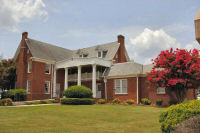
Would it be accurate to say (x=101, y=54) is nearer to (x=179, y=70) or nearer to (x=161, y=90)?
(x=161, y=90)

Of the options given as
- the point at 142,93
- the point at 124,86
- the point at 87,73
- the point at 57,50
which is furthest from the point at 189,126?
the point at 57,50

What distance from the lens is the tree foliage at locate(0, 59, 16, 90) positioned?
2995cm

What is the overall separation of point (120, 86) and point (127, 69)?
7.76ft

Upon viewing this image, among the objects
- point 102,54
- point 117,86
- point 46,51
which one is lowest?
point 117,86

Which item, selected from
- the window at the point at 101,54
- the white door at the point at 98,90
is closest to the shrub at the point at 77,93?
the white door at the point at 98,90

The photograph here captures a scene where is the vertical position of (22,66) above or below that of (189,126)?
above

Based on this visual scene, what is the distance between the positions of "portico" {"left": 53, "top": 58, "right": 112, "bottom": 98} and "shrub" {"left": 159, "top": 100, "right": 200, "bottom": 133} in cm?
2117

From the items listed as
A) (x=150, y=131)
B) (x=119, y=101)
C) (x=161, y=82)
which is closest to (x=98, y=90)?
(x=119, y=101)

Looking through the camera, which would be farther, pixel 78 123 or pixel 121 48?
pixel 121 48

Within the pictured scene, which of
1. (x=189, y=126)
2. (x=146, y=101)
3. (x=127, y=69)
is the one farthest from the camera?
(x=127, y=69)

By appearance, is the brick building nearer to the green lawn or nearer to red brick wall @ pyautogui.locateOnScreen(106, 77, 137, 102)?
red brick wall @ pyautogui.locateOnScreen(106, 77, 137, 102)

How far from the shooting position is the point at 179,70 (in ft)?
60.6

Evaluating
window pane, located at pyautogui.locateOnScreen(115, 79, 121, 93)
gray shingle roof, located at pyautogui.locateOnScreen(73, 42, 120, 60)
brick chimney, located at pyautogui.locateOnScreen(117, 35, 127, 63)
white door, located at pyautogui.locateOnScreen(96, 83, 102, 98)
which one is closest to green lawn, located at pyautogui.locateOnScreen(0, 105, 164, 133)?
window pane, located at pyautogui.locateOnScreen(115, 79, 121, 93)

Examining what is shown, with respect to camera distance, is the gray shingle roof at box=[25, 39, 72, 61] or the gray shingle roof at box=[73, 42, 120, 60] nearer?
the gray shingle roof at box=[25, 39, 72, 61]
